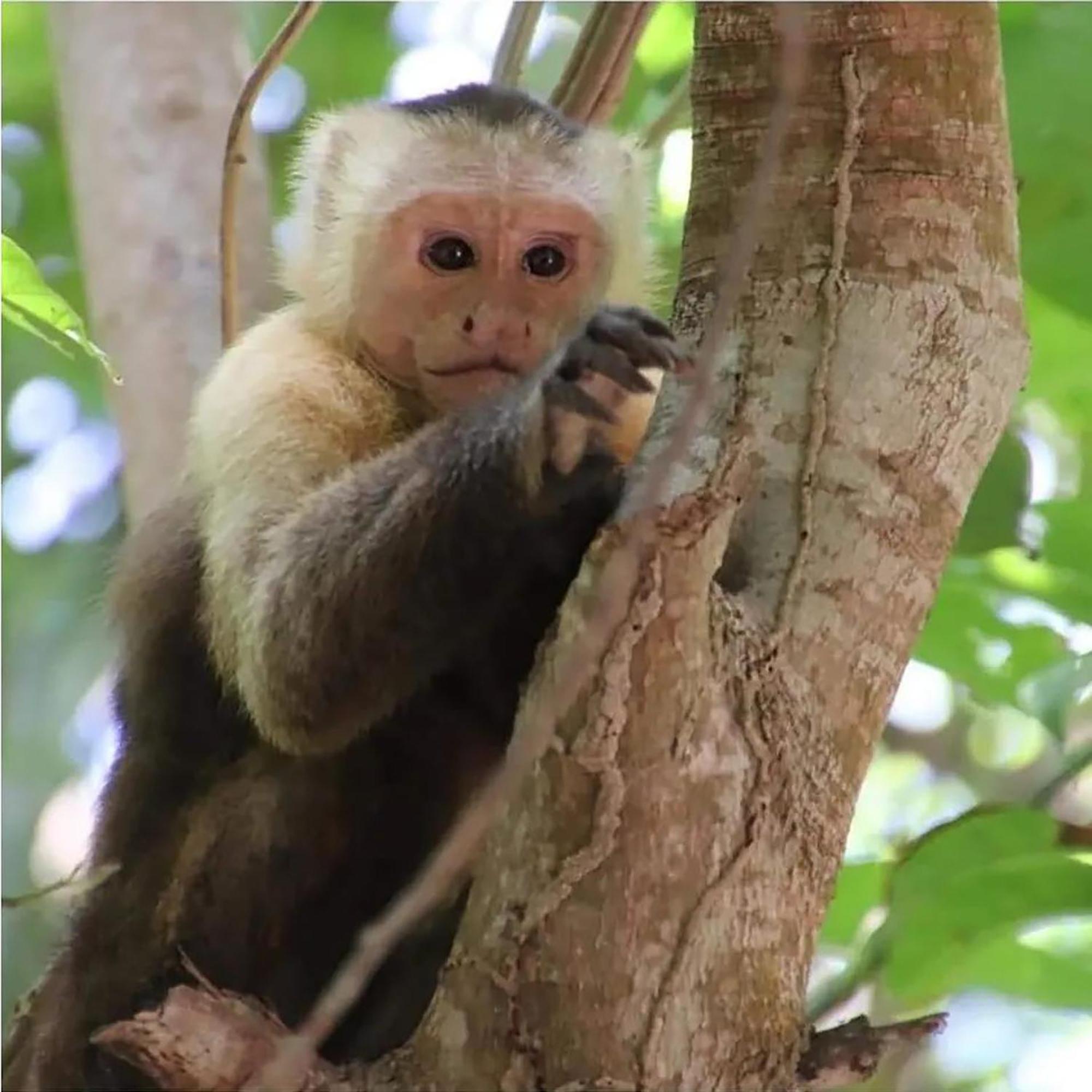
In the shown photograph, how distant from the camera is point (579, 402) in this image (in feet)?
3.58

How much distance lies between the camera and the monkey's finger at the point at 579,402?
42.9 inches

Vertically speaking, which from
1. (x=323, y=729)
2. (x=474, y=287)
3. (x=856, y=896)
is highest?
(x=474, y=287)

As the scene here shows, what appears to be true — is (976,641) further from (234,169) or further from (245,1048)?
(234,169)

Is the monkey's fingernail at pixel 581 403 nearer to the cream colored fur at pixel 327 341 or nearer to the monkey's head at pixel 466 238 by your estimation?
the cream colored fur at pixel 327 341

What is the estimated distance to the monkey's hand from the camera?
1.06 m

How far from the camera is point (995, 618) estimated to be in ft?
5.45

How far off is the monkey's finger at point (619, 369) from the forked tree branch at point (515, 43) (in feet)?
4.19

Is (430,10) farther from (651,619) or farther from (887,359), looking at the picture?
(651,619)

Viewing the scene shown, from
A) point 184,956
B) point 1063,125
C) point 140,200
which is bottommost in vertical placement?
point 184,956

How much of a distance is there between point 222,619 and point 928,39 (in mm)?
741

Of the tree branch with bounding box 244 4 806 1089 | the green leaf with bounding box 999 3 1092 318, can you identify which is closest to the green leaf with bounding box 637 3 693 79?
the green leaf with bounding box 999 3 1092 318

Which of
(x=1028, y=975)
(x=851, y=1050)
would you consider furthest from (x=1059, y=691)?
(x=851, y=1050)

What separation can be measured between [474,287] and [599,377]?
0.69 metres

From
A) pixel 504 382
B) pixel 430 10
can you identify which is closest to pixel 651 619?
pixel 504 382
